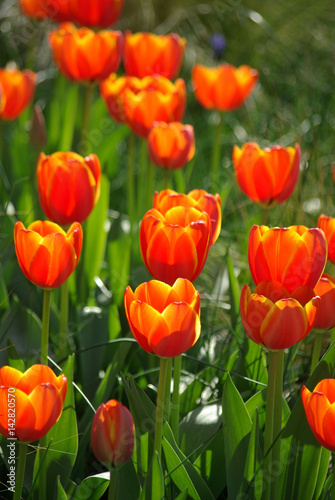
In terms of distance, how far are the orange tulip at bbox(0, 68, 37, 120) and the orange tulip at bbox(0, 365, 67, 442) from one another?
125 cm

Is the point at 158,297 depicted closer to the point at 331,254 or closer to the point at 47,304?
the point at 47,304

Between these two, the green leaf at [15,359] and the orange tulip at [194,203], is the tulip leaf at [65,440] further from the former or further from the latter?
the orange tulip at [194,203]

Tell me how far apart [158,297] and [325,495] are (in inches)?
16.8

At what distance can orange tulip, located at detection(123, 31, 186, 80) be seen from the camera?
6.77 feet

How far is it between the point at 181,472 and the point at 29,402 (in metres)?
0.27

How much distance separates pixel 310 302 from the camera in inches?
35.8

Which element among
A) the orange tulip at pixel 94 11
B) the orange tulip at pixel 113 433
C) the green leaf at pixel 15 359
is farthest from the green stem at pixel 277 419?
the orange tulip at pixel 94 11

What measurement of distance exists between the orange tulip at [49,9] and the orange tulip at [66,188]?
1326mm

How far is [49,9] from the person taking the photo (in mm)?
2459

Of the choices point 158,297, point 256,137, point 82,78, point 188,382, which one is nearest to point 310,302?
point 158,297

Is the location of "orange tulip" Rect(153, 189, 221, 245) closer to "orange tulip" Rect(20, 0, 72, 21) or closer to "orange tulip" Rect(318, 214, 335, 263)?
"orange tulip" Rect(318, 214, 335, 263)

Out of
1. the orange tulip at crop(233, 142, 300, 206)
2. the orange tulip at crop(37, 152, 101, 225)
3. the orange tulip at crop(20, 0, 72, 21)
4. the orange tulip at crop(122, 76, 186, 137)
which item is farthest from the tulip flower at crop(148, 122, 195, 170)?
the orange tulip at crop(20, 0, 72, 21)

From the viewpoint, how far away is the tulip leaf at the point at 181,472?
988 mm

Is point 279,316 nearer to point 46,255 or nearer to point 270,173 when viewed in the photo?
point 46,255
